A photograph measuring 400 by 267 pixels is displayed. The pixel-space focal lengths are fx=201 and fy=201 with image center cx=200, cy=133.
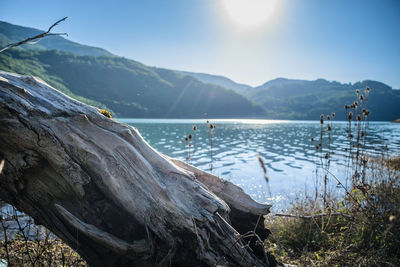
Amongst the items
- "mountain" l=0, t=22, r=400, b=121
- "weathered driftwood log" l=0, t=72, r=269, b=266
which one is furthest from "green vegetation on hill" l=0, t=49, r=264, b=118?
"weathered driftwood log" l=0, t=72, r=269, b=266

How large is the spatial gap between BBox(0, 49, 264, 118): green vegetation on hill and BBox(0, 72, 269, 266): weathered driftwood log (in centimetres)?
9459

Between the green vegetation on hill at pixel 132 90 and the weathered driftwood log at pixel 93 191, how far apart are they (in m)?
94.6

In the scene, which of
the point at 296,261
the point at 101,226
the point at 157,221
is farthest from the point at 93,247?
the point at 296,261

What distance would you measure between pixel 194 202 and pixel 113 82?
148 m

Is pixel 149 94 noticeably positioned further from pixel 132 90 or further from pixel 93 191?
pixel 93 191

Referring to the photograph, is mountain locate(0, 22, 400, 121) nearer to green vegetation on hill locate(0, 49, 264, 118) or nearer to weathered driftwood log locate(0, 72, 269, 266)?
green vegetation on hill locate(0, 49, 264, 118)

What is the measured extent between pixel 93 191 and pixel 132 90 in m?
142

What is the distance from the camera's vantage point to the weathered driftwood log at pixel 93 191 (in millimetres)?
1946

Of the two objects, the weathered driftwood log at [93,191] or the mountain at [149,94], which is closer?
the weathered driftwood log at [93,191]

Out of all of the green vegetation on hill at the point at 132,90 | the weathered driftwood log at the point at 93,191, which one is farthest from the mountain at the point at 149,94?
the weathered driftwood log at the point at 93,191

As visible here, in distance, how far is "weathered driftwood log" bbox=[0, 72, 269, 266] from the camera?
6.39 ft

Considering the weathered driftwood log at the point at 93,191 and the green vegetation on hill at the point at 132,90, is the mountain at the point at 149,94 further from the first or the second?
the weathered driftwood log at the point at 93,191

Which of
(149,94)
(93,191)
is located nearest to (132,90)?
(149,94)

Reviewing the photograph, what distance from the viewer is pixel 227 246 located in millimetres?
2311
